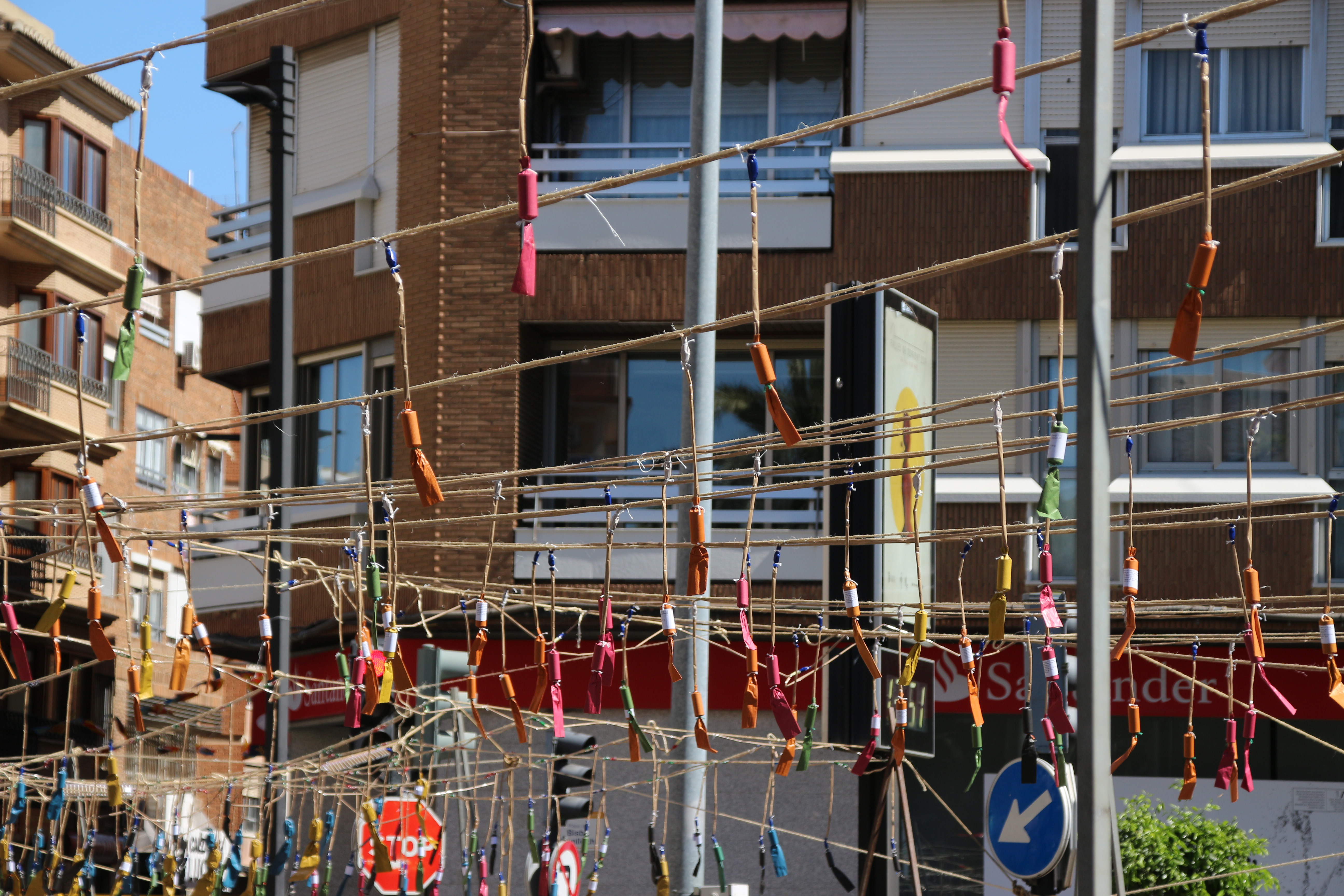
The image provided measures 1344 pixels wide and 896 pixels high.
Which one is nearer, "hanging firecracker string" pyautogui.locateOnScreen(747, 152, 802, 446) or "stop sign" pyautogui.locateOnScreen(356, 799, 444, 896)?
"hanging firecracker string" pyautogui.locateOnScreen(747, 152, 802, 446)

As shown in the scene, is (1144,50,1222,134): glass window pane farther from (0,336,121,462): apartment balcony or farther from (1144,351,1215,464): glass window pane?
(0,336,121,462): apartment balcony

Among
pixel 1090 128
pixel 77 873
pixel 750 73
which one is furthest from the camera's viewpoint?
pixel 750 73

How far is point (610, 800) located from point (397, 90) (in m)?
9.02

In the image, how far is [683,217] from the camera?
19.7m

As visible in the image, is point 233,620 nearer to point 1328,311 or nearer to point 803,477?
point 803,477

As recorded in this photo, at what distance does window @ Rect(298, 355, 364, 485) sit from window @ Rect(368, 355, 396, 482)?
185 mm

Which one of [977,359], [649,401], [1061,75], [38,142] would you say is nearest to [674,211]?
[649,401]

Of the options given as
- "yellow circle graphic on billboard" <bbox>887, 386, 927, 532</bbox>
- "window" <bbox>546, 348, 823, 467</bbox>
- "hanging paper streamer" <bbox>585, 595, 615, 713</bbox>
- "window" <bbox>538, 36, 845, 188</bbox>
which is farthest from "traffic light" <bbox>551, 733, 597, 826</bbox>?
"window" <bbox>538, 36, 845, 188</bbox>

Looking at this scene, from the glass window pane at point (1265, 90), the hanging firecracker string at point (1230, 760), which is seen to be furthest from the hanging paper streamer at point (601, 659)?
the glass window pane at point (1265, 90)

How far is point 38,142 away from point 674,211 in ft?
81.9

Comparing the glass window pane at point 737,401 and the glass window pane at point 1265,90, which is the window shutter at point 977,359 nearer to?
the glass window pane at point 737,401

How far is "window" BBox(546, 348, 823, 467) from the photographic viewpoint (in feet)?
66.0

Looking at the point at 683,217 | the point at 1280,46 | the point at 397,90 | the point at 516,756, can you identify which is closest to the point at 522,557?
the point at 683,217

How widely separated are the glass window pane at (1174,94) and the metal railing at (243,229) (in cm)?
1118
